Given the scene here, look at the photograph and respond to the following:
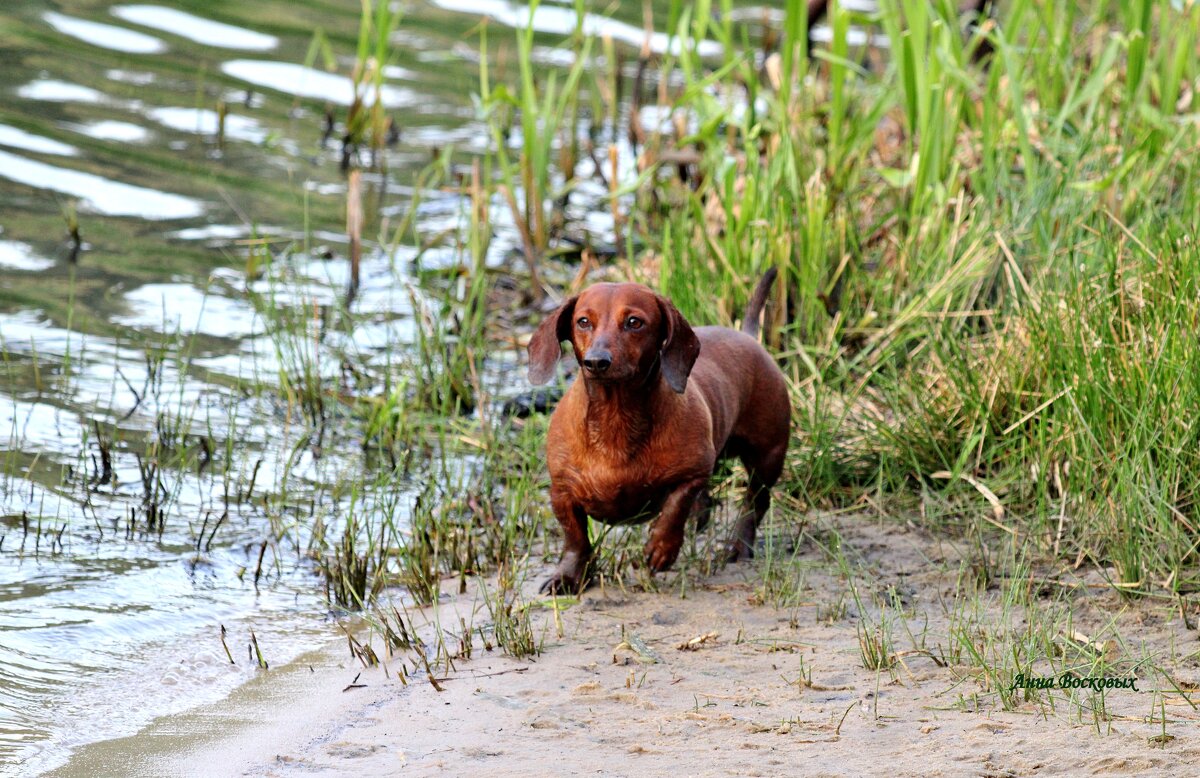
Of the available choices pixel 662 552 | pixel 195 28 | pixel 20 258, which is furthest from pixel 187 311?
pixel 195 28

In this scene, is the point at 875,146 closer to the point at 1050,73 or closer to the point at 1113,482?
the point at 1050,73

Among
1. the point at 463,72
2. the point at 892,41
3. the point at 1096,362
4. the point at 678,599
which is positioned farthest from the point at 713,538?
the point at 463,72

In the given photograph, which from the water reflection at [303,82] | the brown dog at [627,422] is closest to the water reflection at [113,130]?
the water reflection at [303,82]

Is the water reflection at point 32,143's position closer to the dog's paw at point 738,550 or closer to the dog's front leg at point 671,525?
the dog's paw at point 738,550

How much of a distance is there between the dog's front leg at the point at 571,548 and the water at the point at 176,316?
0.68 m

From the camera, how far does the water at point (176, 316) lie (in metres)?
4.25

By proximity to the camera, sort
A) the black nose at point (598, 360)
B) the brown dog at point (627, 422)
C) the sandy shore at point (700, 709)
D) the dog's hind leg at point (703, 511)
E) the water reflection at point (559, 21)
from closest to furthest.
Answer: the sandy shore at point (700, 709) → the black nose at point (598, 360) → the brown dog at point (627, 422) → the dog's hind leg at point (703, 511) → the water reflection at point (559, 21)

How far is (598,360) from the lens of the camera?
3922 mm

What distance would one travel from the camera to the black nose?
392cm

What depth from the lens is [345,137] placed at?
9.13 m

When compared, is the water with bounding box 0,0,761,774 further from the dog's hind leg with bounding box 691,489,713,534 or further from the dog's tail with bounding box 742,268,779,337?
the dog's tail with bounding box 742,268,779,337

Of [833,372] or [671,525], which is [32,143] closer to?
[833,372]

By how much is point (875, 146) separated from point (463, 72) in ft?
A: 13.0

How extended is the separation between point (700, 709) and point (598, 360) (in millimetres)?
971
